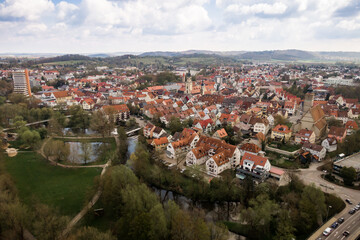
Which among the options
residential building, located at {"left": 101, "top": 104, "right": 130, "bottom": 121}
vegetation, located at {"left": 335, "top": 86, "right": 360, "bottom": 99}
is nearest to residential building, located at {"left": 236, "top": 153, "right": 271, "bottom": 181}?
residential building, located at {"left": 101, "top": 104, "right": 130, "bottom": 121}

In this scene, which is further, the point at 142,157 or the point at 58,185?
the point at 142,157

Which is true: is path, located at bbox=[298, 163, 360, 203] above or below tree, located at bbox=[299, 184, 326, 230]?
below

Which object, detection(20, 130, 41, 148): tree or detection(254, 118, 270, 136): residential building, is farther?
detection(254, 118, 270, 136): residential building

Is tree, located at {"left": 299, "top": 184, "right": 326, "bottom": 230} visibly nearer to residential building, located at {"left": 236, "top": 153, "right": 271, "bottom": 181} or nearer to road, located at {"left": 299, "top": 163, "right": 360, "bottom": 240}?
road, located at {"left": 299, "top": 163, "right": 360, "bottom": 240}

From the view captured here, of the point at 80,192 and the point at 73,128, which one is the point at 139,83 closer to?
the point at 73,128

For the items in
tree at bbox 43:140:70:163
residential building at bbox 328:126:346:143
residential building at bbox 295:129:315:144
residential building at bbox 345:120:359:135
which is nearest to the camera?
tree at bbox 43:140:70:163

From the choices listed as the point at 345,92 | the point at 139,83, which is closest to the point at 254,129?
the point at 345,92

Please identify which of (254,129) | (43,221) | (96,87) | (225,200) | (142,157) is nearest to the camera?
(43,221)

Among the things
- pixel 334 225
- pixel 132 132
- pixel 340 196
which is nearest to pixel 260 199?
pixel 334 225
